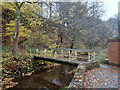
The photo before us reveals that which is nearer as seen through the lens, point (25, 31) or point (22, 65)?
point (22, 65)

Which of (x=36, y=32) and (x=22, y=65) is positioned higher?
(x=36, y=32)

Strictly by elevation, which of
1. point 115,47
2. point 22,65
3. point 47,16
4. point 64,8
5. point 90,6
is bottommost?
point 22,65

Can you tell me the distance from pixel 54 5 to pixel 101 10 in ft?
26.6

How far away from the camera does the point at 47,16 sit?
12.4 metres

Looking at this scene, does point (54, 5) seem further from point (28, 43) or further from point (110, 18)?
point (110, 18)

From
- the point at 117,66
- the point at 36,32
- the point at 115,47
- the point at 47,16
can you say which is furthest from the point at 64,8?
the point at 117,66

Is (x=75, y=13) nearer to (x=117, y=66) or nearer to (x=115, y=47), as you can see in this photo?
(x=115, y=47)

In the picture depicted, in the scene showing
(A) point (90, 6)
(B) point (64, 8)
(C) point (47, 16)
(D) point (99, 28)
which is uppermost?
(A) point (90, 6)

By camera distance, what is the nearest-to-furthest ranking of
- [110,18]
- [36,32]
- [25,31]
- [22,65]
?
[22,65], [25,31], [36,32], [110,18]

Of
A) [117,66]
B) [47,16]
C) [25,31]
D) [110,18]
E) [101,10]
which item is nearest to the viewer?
[117,66]

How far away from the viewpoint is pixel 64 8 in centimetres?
1302

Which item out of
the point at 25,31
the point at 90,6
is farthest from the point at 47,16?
the point at 90,6

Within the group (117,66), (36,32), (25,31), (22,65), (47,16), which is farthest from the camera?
(47,16)

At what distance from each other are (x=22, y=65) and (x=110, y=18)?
19074 millimetres
